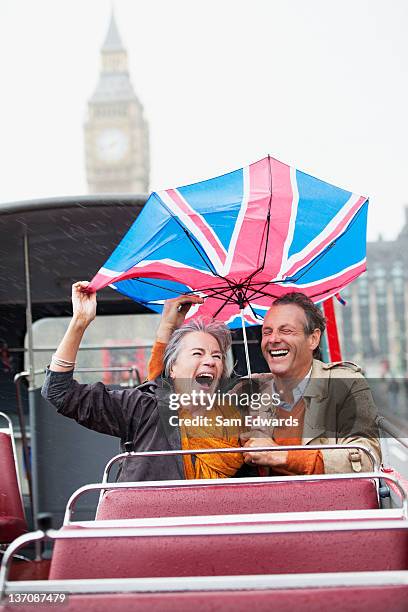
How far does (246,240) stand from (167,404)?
2.87 ft

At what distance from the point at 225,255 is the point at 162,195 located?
0.41m

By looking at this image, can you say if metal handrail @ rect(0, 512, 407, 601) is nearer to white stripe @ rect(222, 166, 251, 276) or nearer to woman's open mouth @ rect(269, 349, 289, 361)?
woman's open mouth @ rect(269, 349, 289, 361)

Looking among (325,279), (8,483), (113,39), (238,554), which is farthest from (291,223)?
(113,39)

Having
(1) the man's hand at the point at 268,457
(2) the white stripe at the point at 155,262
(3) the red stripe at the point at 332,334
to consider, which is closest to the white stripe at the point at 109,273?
(2) the white stripe at the point at 155,262

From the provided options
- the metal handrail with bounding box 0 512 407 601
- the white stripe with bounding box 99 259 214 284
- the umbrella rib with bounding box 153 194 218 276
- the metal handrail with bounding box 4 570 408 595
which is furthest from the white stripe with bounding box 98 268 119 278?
the metal handrail with bounding box 4 570 408 595

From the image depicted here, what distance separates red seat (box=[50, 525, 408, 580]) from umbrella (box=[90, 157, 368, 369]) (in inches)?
56.1

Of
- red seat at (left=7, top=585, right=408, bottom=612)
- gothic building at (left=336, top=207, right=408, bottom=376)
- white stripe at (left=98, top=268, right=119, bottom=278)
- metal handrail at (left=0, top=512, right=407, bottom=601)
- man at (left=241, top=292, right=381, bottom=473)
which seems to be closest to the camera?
red seat at (left=7, top=585, right=408, bottom=612)

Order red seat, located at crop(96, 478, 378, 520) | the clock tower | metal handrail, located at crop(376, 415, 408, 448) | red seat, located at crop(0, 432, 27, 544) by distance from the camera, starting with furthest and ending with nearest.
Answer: the clock tower < red seat, located at crop(0, 432, 27, 544) < metal handrail, located at crop(376, 415, 408, 448) < red seat, located at crop(96, 478, 378, 520)

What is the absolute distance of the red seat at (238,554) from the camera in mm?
2441

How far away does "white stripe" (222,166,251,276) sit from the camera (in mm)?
3732

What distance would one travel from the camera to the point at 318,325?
3502 mm

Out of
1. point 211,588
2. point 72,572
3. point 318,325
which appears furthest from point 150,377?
point 211,588

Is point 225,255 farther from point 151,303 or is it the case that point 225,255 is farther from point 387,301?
point 387,301

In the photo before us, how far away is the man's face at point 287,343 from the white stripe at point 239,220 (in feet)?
1.60
